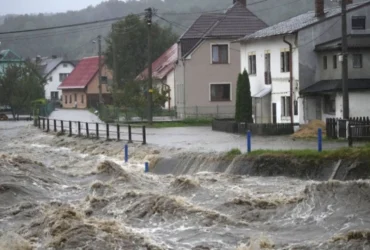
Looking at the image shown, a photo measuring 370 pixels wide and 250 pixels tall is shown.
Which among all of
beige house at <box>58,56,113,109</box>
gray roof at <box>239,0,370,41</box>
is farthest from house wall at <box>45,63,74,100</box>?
gray roof at <box>239,0,370,41</box>

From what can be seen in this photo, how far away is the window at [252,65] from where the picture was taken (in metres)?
50.2

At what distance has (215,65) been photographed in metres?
61.1

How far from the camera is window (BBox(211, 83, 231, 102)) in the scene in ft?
202

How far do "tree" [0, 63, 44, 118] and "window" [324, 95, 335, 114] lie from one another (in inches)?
1624

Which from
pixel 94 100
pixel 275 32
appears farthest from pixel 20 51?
pixel 275 32

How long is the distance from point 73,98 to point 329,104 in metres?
66.9

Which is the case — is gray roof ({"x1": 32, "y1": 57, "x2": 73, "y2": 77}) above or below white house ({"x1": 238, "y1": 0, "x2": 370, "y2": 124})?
A: above

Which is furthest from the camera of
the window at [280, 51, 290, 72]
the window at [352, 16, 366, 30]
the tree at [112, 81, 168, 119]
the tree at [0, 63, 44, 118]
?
the tree at [0, 63, 44, 118]

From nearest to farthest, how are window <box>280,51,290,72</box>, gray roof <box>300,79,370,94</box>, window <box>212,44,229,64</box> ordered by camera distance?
gray roof <box>300,79,370,94</box>
window <box>280,51,290,72</box>
window <box>212,44,229,64</box>

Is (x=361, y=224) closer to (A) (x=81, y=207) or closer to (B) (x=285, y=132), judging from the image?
(A) (x=81, y=207)

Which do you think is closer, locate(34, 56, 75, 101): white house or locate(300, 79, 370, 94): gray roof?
locate(300, 79, 370, 94): gray roof

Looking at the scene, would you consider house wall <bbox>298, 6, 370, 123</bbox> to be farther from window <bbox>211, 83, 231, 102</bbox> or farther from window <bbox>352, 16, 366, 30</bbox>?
window <bbox>211, 83, 231, 102</bbox>

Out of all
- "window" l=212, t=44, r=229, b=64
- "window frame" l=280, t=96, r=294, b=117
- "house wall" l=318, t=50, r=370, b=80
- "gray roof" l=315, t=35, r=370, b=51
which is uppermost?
"window" l=212, t=44, r=229, b=64

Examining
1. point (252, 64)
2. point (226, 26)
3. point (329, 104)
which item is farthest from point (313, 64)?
point (226, 26)
